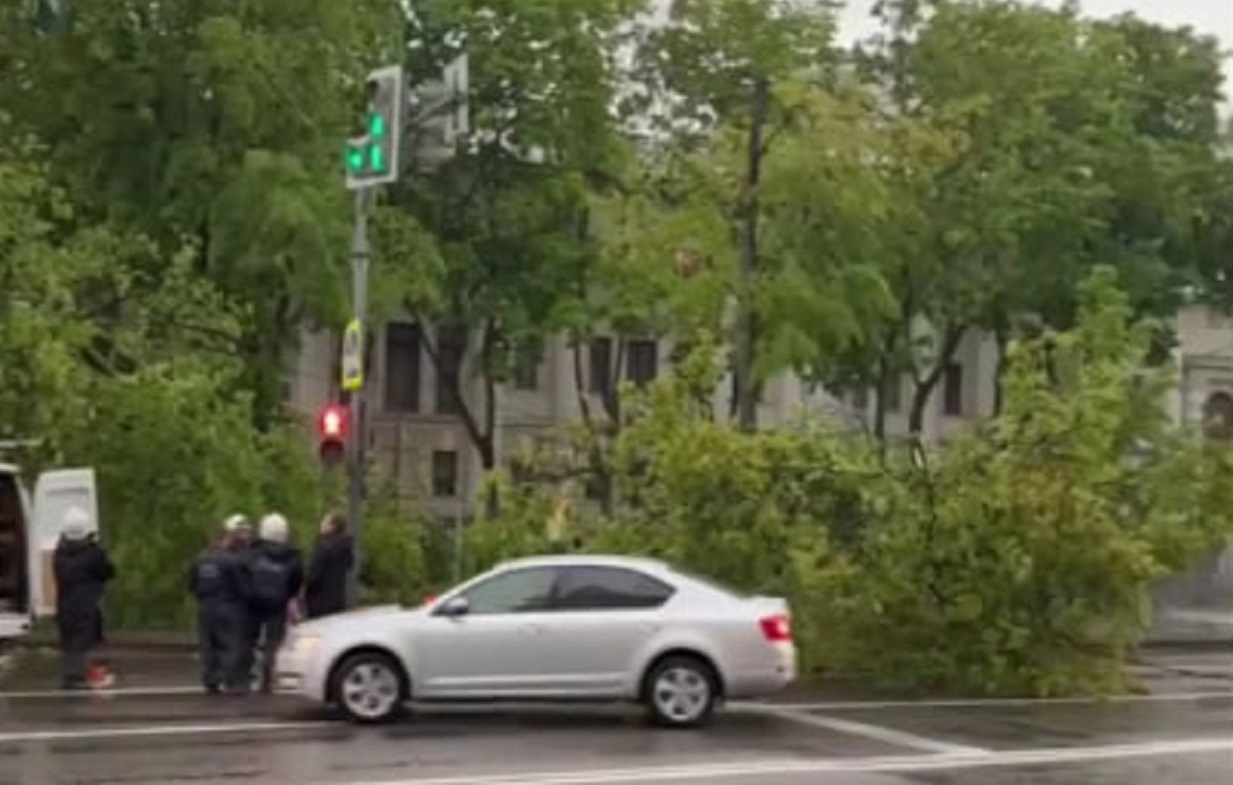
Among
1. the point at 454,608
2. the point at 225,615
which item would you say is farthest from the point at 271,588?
the point at 454,608

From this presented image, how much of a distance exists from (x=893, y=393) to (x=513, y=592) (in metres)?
41.2

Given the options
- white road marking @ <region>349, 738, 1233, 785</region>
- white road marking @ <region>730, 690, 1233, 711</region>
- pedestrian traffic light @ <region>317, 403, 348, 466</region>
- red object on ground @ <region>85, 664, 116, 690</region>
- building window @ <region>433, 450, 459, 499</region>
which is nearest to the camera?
white road marking @ <region>349, 738, 1233, 785</region>

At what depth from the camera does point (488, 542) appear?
90.4 feet

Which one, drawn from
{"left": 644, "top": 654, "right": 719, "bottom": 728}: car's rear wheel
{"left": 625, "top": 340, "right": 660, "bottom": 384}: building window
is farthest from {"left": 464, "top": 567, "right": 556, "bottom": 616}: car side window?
{"left": 625, "top": 340, "right": 660, "bottom": 384}: building window

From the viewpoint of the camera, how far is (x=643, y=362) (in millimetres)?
61531

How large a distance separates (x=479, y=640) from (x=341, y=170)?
1559cm

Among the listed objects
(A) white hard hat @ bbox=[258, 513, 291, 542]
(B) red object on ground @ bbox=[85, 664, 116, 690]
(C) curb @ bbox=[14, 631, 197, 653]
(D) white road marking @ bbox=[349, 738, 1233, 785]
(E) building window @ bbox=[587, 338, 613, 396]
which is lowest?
(D) white road marking @ bbox=[349, 738, 1233, 785]

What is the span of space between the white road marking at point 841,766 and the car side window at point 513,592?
2.95 metres

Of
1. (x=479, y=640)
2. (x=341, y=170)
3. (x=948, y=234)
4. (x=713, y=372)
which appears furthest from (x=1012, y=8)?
(x=479, y=640)

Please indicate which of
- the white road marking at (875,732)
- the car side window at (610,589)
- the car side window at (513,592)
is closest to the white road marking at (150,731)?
the car side window at (513,592)

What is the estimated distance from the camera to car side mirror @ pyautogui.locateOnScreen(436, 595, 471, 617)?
18.2 m

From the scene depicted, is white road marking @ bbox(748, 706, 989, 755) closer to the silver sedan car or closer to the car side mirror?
the silver sedan car

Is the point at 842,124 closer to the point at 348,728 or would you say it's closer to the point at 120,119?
the point at 120,119

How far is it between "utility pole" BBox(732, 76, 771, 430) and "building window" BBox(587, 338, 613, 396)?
15.5 metres
